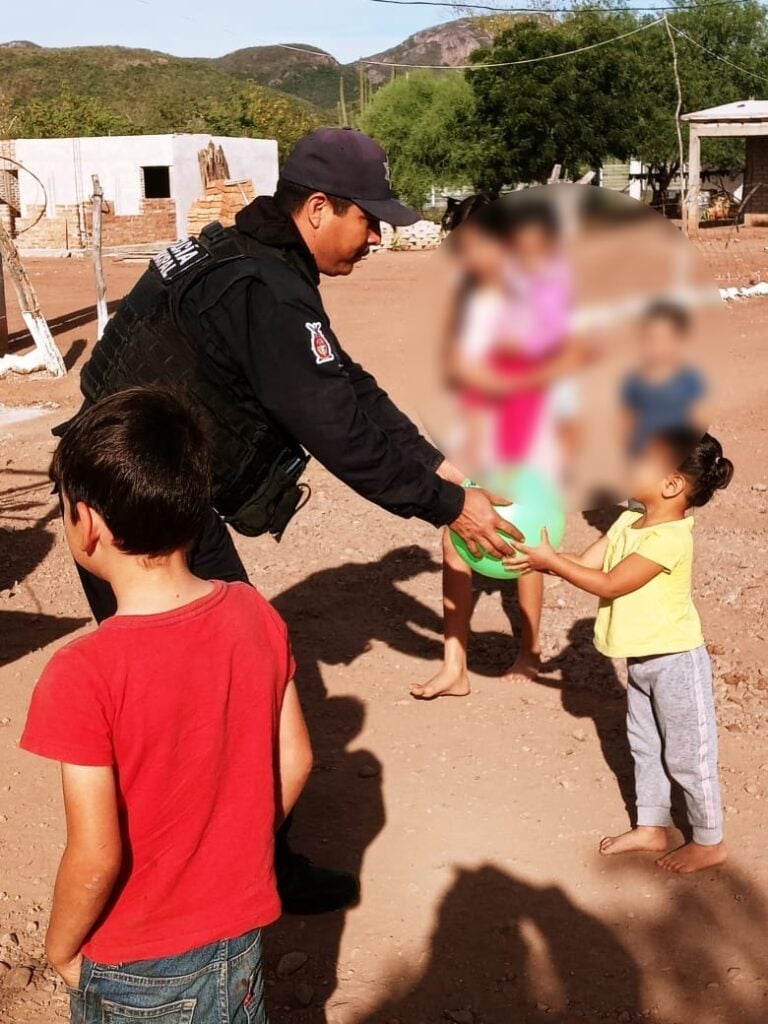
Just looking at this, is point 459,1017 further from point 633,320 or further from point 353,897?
point 633,320

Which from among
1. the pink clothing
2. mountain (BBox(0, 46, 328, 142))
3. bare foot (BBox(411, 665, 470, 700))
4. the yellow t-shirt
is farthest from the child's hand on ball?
mountain (BBox(0, 46, 328, 142))

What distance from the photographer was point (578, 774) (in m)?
4.47

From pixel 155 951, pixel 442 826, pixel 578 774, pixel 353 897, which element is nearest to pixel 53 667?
pixel 155 951

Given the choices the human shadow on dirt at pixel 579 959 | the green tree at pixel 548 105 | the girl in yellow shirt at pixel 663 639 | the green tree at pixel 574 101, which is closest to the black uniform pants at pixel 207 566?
the human shadow on dirt at pixel 579 959

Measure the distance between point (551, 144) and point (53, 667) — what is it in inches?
1411

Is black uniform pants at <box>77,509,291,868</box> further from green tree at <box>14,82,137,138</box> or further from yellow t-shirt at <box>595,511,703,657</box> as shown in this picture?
green tree at <box>14,82,137,138</box>

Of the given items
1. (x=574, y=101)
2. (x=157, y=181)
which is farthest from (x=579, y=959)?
(x=157, y=181)

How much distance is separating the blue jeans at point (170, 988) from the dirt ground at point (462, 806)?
110 centimetres

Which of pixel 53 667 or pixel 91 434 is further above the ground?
pixel 91 434

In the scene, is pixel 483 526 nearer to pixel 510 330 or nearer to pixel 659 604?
pixel 659 604

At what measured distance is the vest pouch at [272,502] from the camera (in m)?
3.60

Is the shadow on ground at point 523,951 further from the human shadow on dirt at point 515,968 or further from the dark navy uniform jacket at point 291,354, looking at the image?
the dark navy uniform jacket at point 291,354

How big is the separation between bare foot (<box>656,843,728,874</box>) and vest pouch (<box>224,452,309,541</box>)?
1.56 m

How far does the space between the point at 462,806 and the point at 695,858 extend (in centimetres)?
82
